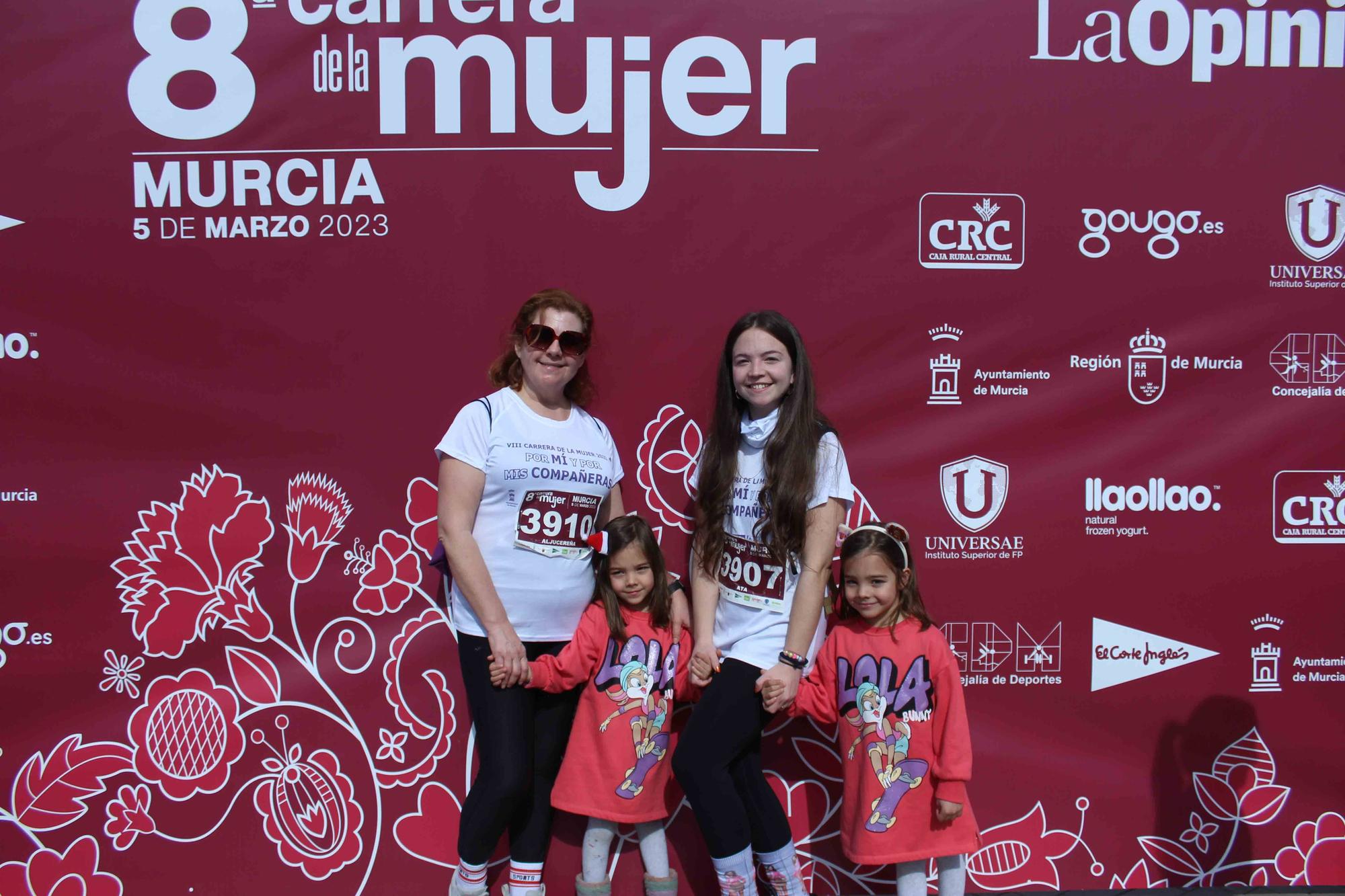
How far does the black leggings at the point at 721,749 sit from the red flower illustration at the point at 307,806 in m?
1.10

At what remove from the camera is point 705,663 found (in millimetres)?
2475

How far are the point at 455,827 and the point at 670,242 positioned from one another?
6.13ft

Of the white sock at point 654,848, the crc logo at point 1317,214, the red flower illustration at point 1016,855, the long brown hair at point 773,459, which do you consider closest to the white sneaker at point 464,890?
the white sock at point 654,848

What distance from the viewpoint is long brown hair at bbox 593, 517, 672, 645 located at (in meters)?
2.50

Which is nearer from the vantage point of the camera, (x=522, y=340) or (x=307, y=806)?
(x=522, y=340)

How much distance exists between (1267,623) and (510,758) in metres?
2.27

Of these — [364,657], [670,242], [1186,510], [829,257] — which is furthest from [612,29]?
[1186,510]

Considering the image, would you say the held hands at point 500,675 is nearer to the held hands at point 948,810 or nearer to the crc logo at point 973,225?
the held hands at point 948,810

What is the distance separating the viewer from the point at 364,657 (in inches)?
111

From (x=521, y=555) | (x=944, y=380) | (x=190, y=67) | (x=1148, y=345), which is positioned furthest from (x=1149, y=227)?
(x=190, y=67)

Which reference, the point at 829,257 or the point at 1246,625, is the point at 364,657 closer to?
the point at 829,257

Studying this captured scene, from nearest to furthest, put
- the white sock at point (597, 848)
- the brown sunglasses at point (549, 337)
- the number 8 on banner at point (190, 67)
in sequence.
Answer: the brown sunglasses at point (549, 337) < the white sock at point (597, 848) < the number 8 on banner at point (190, 67)

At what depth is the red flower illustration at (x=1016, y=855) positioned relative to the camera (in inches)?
113

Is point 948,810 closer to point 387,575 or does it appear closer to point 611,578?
point 611,578
